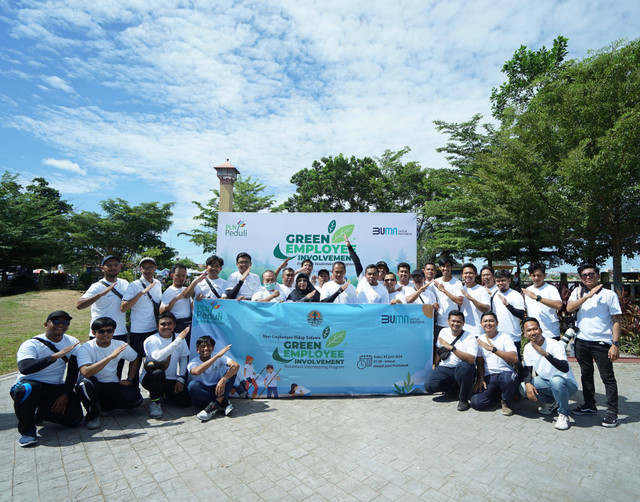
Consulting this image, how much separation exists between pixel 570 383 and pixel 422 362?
174cm

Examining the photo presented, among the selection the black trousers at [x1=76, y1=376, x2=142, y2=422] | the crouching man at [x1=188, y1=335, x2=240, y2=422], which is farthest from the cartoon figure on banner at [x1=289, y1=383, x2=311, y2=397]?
the black trousers at [x1=76, y1=376, x2=142, y2=422]

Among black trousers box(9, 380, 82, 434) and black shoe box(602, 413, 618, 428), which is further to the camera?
black shoe box(602, 413, 618, 428)

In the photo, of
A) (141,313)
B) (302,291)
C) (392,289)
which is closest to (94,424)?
(141,313)

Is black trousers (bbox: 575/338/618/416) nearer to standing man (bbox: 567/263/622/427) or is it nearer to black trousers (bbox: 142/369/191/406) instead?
standing man (bbox: 567/263/622/427)

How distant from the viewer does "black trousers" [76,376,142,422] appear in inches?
153

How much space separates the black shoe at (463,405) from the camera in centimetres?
442

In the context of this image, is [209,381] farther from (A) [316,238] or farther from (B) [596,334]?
(B) [596,334]

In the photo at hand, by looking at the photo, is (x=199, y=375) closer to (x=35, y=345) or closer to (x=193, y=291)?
(x=193, y=291)

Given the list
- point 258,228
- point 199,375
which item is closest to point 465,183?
point 258,228

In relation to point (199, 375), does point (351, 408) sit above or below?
below

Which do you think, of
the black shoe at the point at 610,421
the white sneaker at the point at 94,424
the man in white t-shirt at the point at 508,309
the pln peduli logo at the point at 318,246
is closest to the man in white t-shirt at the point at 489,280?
the man in white t-shirt at the point at 508,309

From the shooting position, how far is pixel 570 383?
13.3 feet

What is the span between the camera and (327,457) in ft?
10.7

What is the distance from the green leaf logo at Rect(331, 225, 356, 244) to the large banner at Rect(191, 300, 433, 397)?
10.0 ft
